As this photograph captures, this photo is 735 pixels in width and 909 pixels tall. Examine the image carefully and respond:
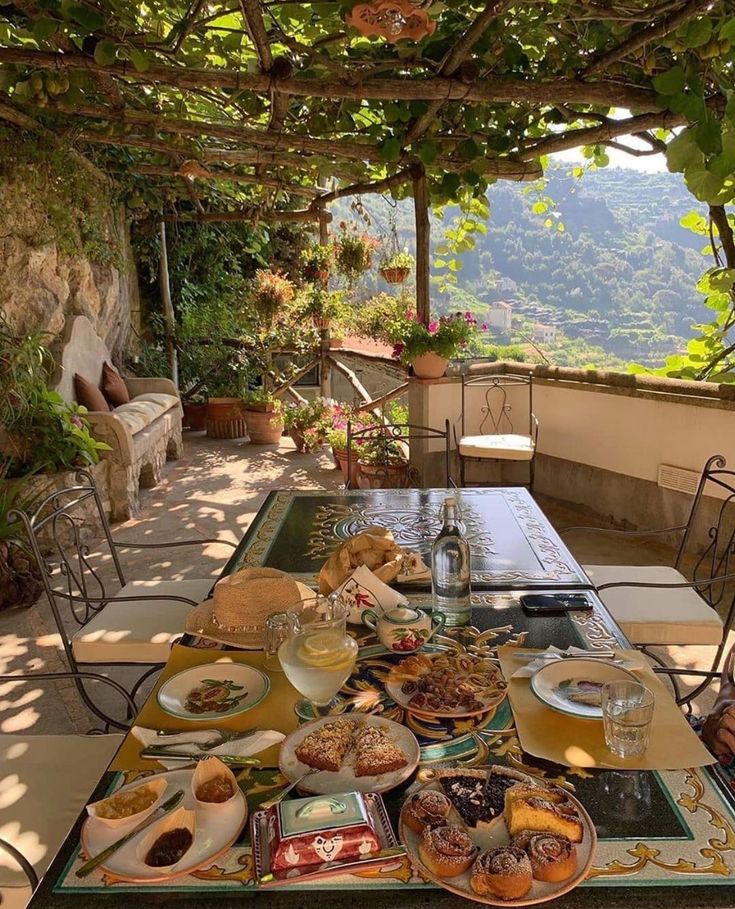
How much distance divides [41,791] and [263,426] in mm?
6046

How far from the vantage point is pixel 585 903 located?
33.1 inches

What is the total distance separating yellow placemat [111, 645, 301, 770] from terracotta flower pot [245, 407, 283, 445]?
595 centimetres

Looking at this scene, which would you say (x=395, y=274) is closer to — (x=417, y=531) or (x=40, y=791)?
(x=417, y=531)

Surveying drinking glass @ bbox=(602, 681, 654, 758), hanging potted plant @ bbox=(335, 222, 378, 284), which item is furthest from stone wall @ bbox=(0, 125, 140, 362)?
drinking glass @ bbox=(602, 681, 654, 758)

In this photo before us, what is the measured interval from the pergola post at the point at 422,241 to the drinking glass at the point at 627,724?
14.4 ft

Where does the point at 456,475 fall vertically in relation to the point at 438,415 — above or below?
below

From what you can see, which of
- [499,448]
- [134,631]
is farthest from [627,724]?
[499,448]

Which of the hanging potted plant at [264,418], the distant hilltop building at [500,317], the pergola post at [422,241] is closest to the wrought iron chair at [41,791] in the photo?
the pergola post at [422,241]

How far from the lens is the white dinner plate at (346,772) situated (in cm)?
103

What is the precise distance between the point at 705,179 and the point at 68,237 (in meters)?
4.94

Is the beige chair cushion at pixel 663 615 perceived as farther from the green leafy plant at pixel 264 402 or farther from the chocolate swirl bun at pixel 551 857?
the green leafy plant at pixel 264 402

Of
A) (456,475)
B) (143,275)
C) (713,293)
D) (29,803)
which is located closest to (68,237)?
Answer: (143,275)

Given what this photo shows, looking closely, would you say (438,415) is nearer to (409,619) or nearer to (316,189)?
(316,189)

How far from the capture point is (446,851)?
87 cm
